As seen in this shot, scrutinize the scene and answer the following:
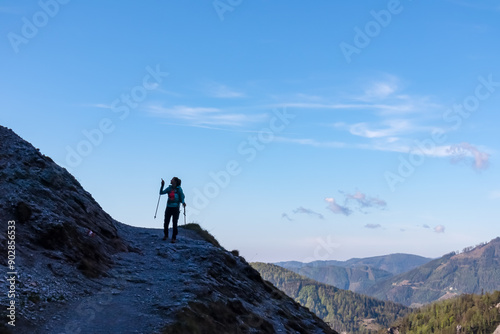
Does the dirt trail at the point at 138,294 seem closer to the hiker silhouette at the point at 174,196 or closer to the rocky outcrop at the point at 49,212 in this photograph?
the rocky outcrop at the point at 49,212

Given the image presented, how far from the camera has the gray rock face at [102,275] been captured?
14992 mm

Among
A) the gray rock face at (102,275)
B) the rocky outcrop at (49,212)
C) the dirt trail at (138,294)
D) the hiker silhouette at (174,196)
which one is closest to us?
the dirt trail at (138,294)

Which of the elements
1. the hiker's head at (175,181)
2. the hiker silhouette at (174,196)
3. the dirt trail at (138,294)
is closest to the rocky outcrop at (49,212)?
the dirt trail at (138,294)

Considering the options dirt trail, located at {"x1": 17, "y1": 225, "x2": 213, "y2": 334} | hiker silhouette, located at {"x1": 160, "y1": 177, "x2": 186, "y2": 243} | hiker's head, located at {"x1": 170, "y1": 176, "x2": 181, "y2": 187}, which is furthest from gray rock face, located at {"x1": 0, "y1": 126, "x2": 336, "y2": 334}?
hiker's head, located at {"x1": 170, "y1": 176, "x2": 181, "y2": 187}

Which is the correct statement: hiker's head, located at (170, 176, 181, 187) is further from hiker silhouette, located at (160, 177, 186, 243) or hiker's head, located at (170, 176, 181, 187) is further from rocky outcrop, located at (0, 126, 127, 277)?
rocky outcrop, located at (0, 126, 127, 277)

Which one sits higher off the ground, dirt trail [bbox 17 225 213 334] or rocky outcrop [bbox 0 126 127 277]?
rocky outcrop [bbox 0 126 127 277]

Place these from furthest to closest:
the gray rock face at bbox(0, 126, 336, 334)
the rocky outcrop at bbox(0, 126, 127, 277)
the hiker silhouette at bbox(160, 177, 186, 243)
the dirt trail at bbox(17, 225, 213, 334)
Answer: the hiker silhouette at bbox(160, 177, 186, 243)
the rocky outcrop at bbox(0, 126, 127, 277)
the gray rock face at bbox(0, 126, 336, 334)
the dirt trail at bbox(17, 225, 213, 334)

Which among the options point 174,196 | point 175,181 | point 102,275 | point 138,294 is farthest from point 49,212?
point 175,181

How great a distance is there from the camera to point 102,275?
19156mm

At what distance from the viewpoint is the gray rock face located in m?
15.0

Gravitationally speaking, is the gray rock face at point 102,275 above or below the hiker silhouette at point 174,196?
below

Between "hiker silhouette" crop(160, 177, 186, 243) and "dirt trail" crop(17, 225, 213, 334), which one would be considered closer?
"dirt trail" crop(17, 225, 213, 334)

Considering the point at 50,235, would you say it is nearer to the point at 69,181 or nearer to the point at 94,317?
the point at 94,317

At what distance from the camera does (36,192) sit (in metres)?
A: 22.0
